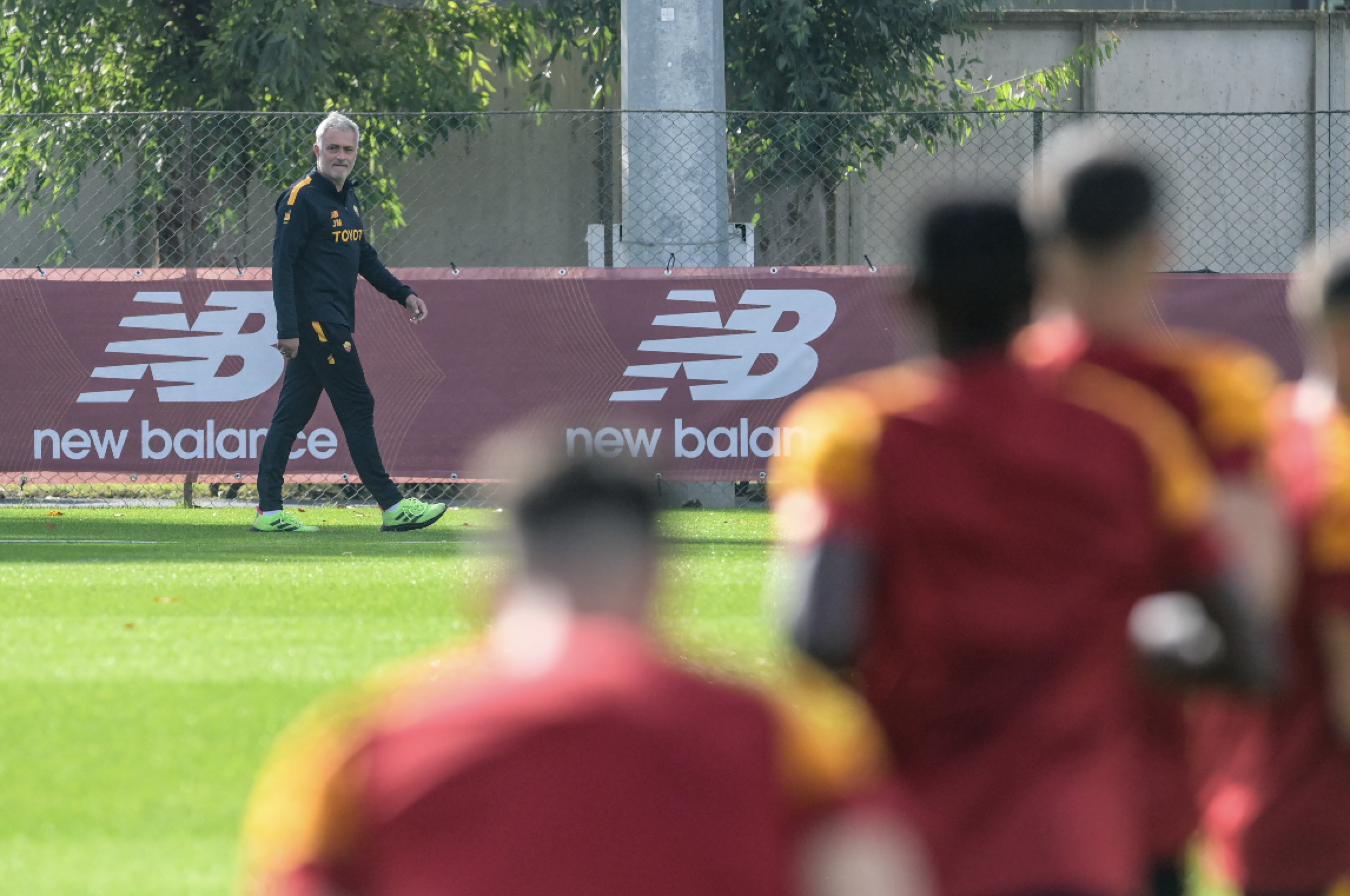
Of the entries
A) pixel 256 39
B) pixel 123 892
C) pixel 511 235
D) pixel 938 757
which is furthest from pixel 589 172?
pixel 938 757

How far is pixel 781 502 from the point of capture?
2775mm

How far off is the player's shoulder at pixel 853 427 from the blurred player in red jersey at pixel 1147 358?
24 centimetres

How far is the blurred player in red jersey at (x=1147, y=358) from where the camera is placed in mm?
2676

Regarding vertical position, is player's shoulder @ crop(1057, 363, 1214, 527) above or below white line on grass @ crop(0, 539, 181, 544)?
above

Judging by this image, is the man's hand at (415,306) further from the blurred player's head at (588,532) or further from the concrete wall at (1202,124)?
the concrete wall at (1202,124)

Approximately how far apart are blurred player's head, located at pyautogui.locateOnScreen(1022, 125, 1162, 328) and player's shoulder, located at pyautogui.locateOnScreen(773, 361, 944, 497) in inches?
10.8

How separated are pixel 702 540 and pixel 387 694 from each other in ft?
29.9

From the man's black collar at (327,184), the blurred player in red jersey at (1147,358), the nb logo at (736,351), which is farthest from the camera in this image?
the nb logo at (736,351)

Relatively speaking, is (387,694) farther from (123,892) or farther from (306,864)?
(123,892)

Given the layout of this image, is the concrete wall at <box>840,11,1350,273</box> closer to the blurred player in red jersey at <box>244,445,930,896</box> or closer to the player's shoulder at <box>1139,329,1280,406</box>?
the player's shoulder at <box>1139,329,1280,406</box>

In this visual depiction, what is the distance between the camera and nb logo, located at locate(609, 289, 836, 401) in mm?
13055

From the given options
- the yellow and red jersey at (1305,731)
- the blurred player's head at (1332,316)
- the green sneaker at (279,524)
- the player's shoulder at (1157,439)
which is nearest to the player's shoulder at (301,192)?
the green sneaker at (279,524)

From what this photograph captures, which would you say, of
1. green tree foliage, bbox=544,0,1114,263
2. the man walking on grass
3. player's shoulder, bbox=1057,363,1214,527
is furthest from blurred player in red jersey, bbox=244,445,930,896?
green tree foliage, bbox=544,0,1114,263

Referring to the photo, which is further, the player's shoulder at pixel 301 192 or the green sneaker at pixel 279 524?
the green sneaker at pixel 279 524
